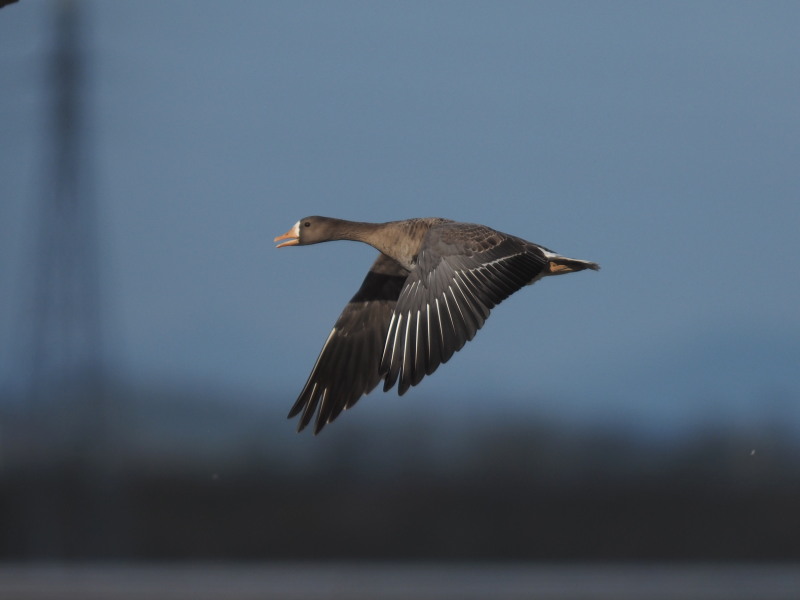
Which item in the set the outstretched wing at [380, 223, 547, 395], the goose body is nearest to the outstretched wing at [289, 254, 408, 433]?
the goose body

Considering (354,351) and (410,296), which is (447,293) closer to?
(410,296)

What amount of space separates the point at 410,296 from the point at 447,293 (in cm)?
39

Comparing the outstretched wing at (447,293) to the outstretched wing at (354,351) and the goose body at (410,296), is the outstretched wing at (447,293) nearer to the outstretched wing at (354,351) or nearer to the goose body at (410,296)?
the goose body at (410,296)

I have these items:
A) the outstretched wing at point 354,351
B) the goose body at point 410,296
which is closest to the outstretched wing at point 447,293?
the goose body at point 410,296

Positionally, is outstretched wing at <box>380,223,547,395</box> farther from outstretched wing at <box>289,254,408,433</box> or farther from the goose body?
outstretched wing at <box>289,254,408,433</box>

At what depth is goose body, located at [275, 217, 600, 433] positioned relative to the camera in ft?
61.9

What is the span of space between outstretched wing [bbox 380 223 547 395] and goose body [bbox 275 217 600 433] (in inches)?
0.4

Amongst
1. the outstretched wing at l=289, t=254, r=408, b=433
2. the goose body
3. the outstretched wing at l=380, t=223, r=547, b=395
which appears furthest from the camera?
the outstretched wing at l=289, t=254, r=408, b=433

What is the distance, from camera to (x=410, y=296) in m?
19.2

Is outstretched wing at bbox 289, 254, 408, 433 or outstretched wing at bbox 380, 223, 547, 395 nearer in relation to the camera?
outstretched wing at bbox 380, 223, 547, 395

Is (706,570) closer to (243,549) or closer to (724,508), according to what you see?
(243,549)

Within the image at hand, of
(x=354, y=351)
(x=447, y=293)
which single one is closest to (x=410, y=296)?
(x=447, y=293)

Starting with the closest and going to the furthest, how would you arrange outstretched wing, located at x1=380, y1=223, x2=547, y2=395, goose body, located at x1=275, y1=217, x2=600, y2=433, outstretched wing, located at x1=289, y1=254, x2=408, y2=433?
1. outstretched wing, located at x1=380, y1=223, x2=547, y2=395
2. goose body, located at x1=275, y1=217, x2=600, y2=433
3. outstretched wing, located at x1=289, y1=254, x2=408, y2=433

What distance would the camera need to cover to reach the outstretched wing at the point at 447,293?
61.4 feet
